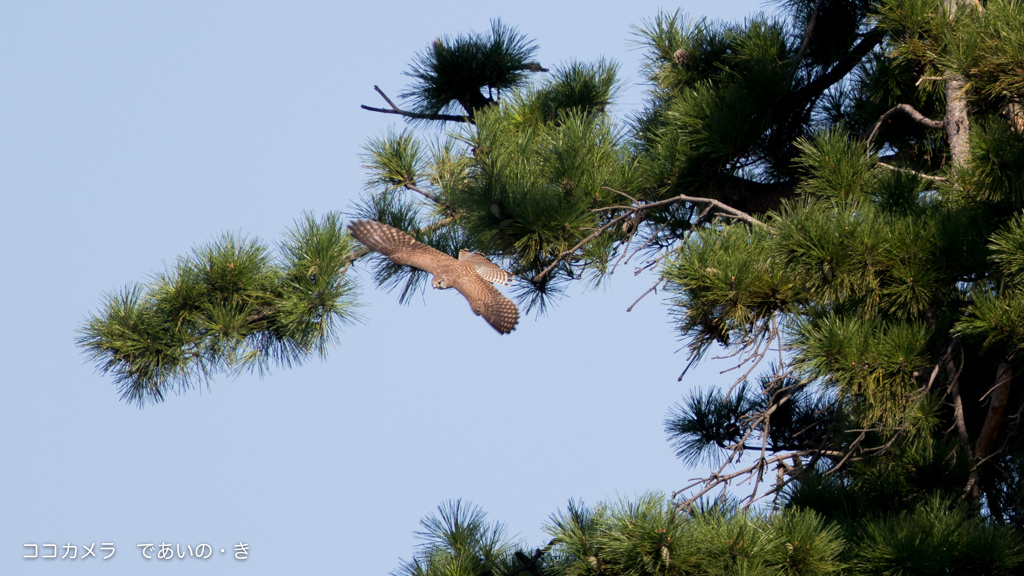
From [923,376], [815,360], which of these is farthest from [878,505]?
[815,360]

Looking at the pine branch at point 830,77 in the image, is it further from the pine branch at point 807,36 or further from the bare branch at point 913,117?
the bare branch at point 913,117

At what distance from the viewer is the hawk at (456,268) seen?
3.52 meters

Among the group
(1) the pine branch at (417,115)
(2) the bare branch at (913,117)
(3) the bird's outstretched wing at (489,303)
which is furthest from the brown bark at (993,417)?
(1) the pine branch at (417,115)

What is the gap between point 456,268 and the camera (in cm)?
356

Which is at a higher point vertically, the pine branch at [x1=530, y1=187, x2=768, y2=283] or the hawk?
the hawk

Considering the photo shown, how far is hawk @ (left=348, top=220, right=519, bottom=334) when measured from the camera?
3518 millimetres

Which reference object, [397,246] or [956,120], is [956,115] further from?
[397,246]

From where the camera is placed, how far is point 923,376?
9.96 feet

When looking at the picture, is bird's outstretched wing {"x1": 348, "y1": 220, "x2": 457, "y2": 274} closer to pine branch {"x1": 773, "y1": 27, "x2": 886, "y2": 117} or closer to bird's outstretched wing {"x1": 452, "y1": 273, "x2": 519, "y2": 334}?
bird's outstretched wing {"x1": 452, "y1": 273, "x2": 519, "y2": 334}

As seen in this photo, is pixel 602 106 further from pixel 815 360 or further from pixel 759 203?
pixel 815 360

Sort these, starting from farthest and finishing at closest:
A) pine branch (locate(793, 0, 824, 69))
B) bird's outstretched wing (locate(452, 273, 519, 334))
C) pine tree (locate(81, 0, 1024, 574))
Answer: pine branch (locate(793, 0, 824, 69)), bird's outstretched wing (locate(452, 273, 519, 334)), pine tree (locate(81, 0, 1024, 574))

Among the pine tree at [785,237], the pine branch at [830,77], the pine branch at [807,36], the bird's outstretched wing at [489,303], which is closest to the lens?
the pine tree at [785,237]

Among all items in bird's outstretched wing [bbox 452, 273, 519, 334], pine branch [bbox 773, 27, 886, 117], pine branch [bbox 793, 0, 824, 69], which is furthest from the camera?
pine branch [bbox 773, 27, 886, 117]

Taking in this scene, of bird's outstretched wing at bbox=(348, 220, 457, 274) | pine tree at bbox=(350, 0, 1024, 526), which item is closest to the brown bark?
pine tree at bbox=(350, 0, 1024, 526)
